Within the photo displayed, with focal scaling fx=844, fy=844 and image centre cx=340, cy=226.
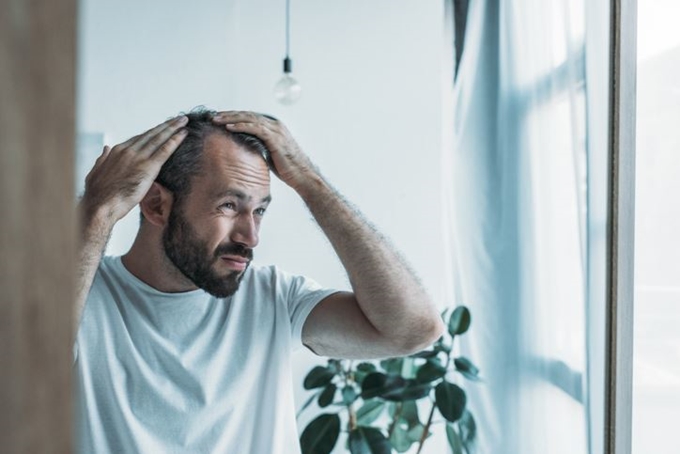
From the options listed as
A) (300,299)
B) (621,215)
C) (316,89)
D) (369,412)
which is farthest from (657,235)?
(316,89)

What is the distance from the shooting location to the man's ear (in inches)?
55.9

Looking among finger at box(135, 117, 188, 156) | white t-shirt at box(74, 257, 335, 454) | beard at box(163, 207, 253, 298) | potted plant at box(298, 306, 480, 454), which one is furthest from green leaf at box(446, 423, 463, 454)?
finger at box(135, 117, 188, 156)

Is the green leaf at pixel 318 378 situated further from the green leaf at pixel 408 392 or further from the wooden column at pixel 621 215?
the wooden column at pixel 621 215

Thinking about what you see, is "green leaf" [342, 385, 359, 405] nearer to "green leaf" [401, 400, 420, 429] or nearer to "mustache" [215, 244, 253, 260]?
"green leaf" [401, 400, 420, 429]

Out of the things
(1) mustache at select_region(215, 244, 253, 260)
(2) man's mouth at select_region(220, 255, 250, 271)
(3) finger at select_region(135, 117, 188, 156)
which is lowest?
(2) man's mouth at select_region(220, 255, 250, 271)

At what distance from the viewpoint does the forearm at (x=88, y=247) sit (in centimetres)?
114

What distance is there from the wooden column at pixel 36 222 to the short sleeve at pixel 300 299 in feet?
3.58

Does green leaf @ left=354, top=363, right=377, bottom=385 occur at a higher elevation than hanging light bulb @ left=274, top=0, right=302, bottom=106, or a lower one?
lower

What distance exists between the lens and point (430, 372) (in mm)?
2090

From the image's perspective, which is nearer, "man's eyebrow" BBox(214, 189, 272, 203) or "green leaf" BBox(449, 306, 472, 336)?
"man's eyebrow" BBox(214, 189, 272, 203)

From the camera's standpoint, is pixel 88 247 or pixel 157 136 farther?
pixel 157 136

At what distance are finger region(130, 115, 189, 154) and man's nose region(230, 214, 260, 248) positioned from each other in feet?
0.57

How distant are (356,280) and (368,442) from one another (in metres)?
0.84

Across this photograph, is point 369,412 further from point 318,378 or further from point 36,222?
point 36,222
